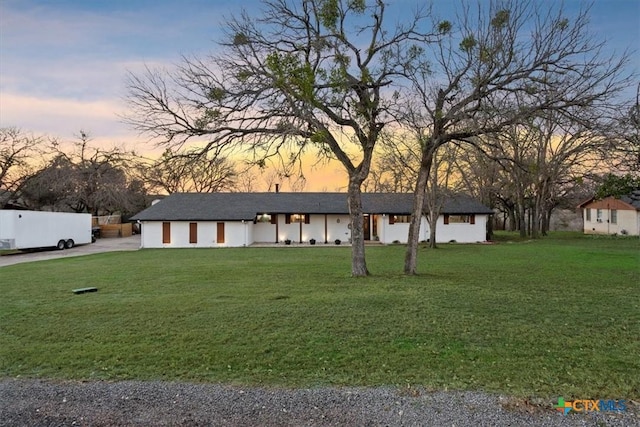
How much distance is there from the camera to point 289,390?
3.94 meters

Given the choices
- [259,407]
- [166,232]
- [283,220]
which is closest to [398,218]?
[283,220]

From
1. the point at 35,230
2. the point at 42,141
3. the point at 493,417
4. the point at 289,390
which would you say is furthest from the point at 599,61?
the point at 42,141

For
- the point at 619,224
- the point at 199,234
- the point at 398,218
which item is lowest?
the point at 199,234

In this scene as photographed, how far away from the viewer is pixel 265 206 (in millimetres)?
31125

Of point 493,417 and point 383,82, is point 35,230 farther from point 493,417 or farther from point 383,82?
point 493,417

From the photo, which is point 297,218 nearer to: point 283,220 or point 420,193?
point 283,220

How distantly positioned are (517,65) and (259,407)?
10092 mm

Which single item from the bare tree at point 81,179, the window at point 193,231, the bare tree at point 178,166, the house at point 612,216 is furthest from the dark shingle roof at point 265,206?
the bare tree at point 178,166

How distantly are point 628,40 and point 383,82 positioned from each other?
5653 millimetres

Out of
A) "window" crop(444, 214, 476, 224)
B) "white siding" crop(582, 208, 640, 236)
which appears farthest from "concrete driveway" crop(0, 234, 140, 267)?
"white siding" crop(582, 208, 640, 236)

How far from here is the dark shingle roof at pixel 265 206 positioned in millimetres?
28250

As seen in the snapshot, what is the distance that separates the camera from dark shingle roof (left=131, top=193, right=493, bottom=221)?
28.2 m

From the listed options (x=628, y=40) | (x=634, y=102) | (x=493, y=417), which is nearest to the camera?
(x=493, y=417)

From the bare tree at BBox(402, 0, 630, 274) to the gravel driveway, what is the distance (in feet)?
26.2
